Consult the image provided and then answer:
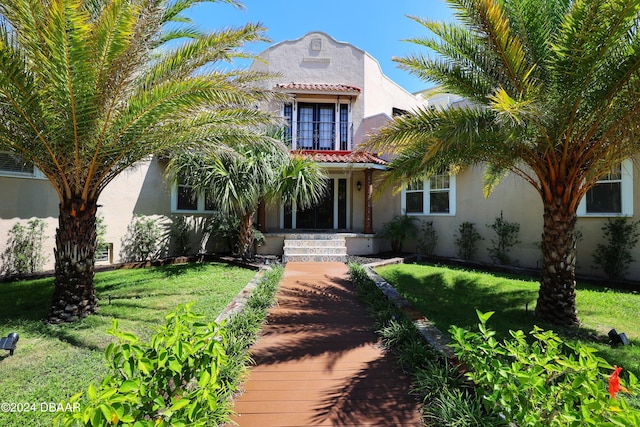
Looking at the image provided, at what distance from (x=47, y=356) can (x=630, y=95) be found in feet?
29.5

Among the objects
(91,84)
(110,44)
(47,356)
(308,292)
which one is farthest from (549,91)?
(47,356)

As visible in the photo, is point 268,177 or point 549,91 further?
point 268,177

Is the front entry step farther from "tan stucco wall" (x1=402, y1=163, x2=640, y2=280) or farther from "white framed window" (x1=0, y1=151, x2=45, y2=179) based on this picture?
"white framed window" (x1=0, y1=151, x2=45, y2=179)

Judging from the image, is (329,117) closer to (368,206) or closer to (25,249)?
(368,206)

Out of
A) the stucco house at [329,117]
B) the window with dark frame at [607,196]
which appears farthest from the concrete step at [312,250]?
the window with dark frame at [607,196]

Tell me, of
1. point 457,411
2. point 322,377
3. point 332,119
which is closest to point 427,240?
point 332,119

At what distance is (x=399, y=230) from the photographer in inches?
493

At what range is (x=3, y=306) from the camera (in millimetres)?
5977

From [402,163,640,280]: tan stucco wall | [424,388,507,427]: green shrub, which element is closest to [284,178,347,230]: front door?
[402,163,640,280]: tan stucco wall

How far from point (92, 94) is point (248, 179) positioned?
17.4 ft

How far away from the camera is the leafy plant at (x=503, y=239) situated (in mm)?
10492

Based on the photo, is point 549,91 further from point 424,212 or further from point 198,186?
point 198,186

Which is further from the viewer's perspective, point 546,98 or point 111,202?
point 111,202

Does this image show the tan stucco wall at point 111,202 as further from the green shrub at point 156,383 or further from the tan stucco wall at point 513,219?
the tan stucco wall at point 513,219
